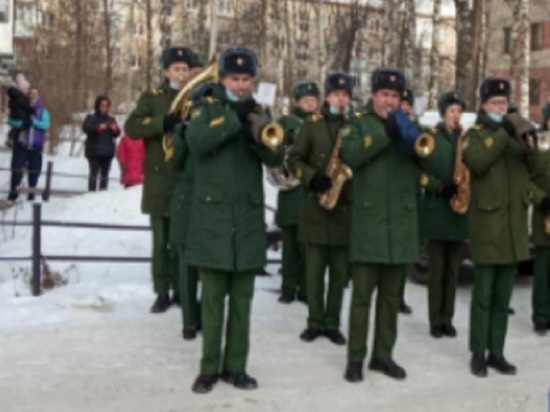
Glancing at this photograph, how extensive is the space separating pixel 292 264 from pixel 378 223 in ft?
8.61

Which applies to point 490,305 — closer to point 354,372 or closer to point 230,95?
point 354,372

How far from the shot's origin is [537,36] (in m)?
52.6

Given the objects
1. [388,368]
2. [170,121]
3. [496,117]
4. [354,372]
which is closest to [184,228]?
[170,121]

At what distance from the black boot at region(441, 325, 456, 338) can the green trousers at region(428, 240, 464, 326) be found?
0.09 ft

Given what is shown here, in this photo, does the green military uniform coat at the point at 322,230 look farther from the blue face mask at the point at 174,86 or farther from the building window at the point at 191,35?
the building window at the point at 191,35

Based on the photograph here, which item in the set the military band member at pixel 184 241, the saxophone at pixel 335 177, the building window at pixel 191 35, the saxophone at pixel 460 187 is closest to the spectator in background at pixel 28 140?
the military band member at pixel 184 241

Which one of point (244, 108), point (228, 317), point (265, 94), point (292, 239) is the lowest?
point (228, 317)

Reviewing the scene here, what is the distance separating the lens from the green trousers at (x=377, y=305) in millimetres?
6105

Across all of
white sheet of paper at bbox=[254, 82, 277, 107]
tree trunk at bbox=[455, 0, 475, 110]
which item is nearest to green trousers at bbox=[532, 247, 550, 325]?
white sheet of paper at bbox=[254, 82, 277, 107]

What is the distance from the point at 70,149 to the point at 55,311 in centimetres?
2129

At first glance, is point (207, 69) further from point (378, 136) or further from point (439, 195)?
point (439, 195)

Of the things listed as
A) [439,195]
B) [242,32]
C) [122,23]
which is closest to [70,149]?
[242,32]

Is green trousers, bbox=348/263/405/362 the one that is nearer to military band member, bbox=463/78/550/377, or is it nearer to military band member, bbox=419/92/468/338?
military band member, bbox=463/78/550/377

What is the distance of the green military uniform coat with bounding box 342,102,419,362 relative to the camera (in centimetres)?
597
